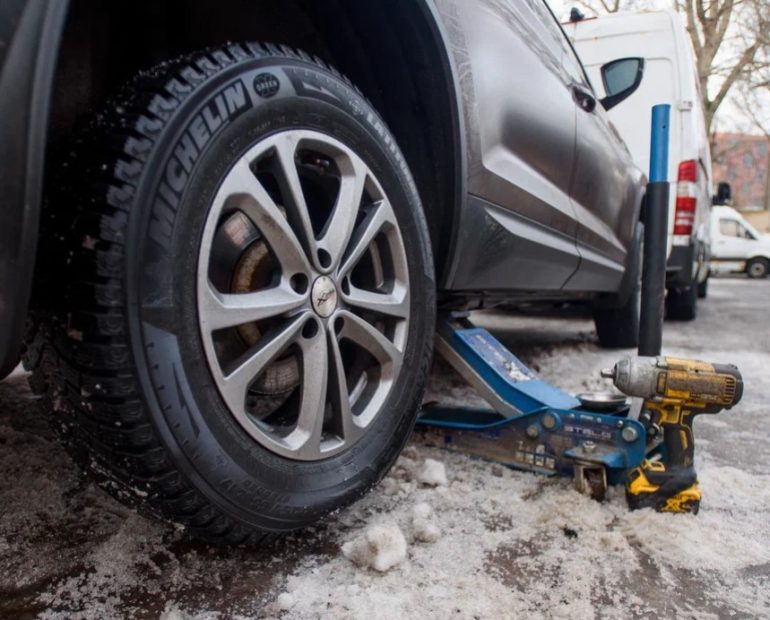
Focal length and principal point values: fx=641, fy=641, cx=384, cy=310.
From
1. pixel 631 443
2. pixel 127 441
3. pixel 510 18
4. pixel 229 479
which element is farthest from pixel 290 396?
pixel 510 18

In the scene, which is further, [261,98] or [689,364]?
[689,364]

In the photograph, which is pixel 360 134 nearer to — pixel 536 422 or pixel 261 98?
pixel 261 98

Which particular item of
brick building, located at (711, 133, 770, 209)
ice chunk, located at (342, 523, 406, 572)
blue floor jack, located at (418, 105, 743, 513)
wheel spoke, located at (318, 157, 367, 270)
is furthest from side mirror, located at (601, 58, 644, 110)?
brick building, located at (711, 133, 770, 209)

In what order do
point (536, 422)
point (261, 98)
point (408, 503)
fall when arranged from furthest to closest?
point (536, 422) → point (408, 503) → point (261, 98)

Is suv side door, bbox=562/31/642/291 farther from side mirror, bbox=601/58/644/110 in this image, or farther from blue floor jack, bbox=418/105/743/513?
blue floor jack, bbox=418/105/743/513

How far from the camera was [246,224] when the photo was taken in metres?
1.39

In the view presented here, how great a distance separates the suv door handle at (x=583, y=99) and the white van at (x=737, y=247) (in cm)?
1749

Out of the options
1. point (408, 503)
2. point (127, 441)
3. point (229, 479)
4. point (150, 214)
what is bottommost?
point (408, 503)

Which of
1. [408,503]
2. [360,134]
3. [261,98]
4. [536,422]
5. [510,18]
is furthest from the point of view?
[510,18]

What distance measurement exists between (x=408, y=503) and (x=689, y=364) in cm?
81

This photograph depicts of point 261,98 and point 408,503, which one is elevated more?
point 261,98

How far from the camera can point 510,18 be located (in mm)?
2092

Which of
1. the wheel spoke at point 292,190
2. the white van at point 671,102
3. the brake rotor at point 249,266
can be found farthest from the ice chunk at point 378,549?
the white van at point 671,102

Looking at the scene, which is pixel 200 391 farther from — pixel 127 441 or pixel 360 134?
pixel 360 134
